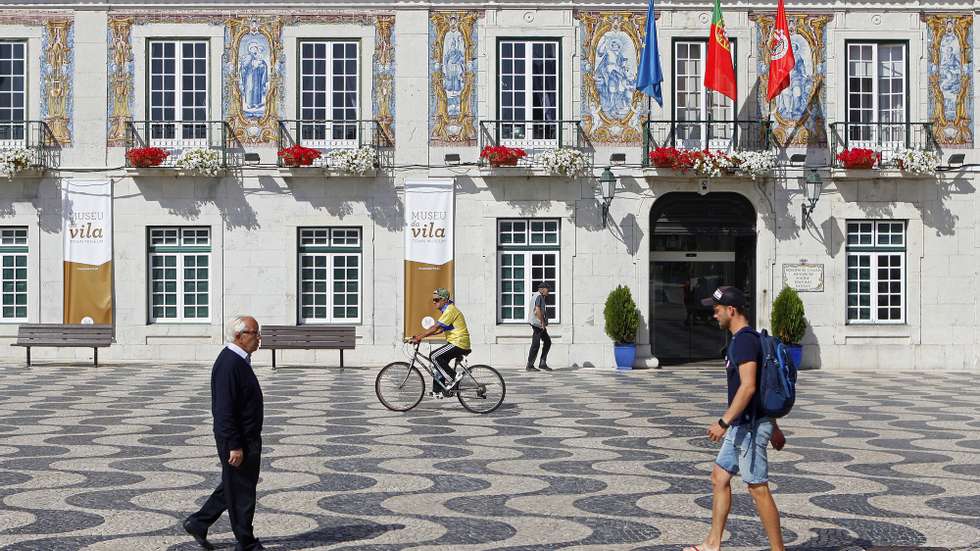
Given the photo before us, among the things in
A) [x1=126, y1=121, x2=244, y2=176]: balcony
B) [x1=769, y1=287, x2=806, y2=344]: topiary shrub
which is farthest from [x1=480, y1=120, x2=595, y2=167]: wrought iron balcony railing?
[x1=126, y1=121, x2=244, y2=176]: balcony

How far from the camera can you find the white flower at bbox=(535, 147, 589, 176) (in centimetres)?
2548

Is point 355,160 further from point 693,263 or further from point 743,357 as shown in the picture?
point 743,357

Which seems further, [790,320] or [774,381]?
[790,320]

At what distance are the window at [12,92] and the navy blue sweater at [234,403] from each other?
793 inches

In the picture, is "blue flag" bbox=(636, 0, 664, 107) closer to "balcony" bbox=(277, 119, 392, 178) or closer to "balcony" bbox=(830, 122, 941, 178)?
"balcony" bbox=(830, 122, 941, 178)

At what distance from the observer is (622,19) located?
26.3 metres

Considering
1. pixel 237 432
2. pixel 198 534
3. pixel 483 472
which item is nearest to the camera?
pixel 237 432

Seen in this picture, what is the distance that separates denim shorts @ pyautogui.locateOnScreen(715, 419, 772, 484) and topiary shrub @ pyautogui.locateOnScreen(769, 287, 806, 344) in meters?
18.4

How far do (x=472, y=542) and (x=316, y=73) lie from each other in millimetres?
19045

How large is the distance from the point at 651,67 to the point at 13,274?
13375mm

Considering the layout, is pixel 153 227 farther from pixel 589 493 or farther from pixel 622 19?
pixel 589 493

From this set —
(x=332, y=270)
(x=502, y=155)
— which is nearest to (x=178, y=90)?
(x=332, y=270)

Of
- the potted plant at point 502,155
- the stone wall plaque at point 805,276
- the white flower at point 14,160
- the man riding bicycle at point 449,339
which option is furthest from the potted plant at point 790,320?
the white flower at point 14,160

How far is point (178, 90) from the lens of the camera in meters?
26.2
